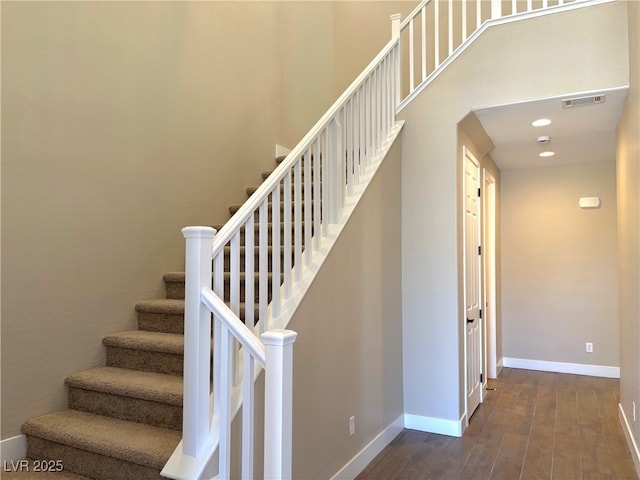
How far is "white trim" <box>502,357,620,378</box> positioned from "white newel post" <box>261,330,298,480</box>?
4976mm

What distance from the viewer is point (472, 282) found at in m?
4.14

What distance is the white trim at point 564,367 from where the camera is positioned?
5277mm

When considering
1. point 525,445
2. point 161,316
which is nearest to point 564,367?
point 525,445

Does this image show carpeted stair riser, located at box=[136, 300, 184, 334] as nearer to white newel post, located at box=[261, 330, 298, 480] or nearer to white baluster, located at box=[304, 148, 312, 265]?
white baluster, located at box=[304, 148, 312, 265]

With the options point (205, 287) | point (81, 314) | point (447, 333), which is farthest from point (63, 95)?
point (447, 333)

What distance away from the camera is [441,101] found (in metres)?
3.60

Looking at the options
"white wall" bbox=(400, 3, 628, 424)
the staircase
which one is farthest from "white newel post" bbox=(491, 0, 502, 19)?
the staircase

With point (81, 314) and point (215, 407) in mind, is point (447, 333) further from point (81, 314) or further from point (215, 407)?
point (81, 314)

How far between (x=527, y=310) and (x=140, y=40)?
5.11 m

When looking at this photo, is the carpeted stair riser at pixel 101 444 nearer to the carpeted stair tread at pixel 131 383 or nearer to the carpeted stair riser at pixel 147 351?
the carpeted stair tread at pixel 131 383

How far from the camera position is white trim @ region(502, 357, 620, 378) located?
17.3ft

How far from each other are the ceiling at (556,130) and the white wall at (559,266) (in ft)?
1.06

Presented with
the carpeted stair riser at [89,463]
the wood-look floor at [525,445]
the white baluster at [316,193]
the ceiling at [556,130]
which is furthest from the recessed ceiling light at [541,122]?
the carpeted stair riser at [89,463]

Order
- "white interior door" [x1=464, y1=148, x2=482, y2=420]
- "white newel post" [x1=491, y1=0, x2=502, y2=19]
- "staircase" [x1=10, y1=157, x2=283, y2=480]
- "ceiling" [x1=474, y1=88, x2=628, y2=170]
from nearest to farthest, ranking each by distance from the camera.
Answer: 1. "staircase" [x1=10, y1=157, x2=283, y2=480]
2. "ceiling" [x1=474, y1=88, x2=628, y2=170]
3. "white newel post" [x1=491, y1=0, x2=502, y2=19]
4. "white interior door" [x1=464, y1=148, x2=482, y2=420]
